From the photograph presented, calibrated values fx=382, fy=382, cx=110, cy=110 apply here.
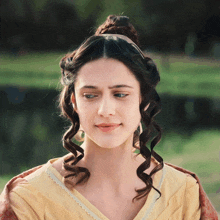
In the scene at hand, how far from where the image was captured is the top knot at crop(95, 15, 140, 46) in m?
1.27

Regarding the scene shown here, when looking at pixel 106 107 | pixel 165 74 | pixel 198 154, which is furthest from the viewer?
pixel 165 74

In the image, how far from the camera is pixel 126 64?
116 cm

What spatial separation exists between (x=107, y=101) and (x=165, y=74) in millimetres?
2963

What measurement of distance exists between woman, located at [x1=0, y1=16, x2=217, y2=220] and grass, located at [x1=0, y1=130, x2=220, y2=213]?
135 cm

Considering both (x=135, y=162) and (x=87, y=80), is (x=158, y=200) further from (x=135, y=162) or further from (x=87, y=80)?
(x=87, y=80)

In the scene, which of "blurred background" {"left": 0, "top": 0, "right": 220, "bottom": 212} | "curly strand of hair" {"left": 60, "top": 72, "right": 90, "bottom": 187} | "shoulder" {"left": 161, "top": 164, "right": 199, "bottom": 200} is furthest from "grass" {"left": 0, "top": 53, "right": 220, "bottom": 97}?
"curly strand of hair" {"left": 60, "top": 72, "right": 90, "bottom": 187}

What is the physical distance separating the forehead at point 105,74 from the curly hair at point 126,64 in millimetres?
15

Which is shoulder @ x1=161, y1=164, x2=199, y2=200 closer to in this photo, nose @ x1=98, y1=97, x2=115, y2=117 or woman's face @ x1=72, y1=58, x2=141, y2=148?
woman's face @ x1=72, y1=58, x2=141, y2=148

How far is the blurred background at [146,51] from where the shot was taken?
3152 mm

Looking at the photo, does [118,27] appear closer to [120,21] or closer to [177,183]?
[120,21]

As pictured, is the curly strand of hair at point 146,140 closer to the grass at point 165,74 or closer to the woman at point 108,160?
the woman at point 108,160

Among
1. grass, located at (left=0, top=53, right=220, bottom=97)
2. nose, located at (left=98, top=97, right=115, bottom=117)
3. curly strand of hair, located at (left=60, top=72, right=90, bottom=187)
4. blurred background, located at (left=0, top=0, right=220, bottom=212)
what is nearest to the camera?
nose, located at (left=98, top=97, right=115, bottom=117)

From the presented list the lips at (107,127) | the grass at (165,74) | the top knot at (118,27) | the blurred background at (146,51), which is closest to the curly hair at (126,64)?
the top knot at (118,27)

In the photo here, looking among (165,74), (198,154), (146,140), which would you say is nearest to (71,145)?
(146,140)
